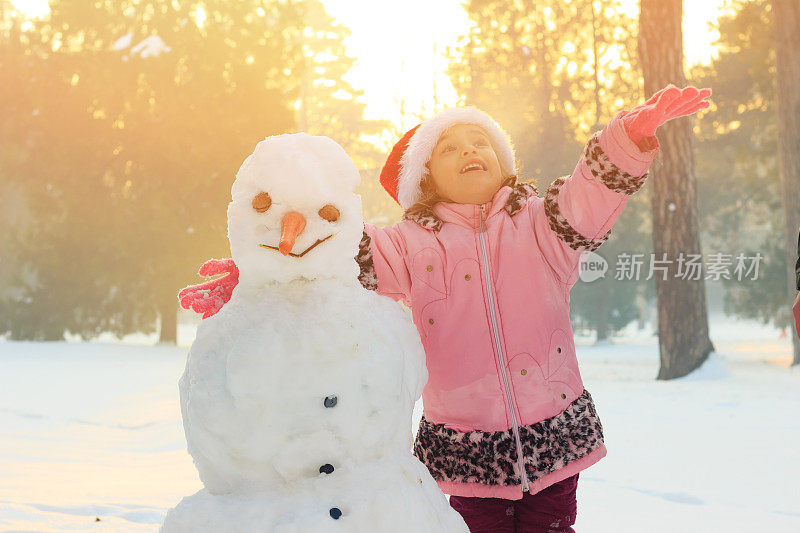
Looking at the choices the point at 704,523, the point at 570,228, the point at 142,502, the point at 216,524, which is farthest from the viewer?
the point at 142,502

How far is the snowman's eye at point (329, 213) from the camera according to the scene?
1.74 meters

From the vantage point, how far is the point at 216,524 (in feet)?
5.23

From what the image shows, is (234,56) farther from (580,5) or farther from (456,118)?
(456,118)

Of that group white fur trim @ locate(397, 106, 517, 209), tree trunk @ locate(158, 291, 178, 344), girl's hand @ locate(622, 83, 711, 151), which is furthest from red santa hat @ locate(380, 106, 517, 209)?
tree trunk @ locate(158, 291, 178, 344)

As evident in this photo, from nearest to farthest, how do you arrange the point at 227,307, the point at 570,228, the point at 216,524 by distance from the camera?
the point at 216,524 → the point at 227,307 → the point at 570,228

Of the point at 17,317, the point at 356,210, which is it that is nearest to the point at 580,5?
the point at 17,317

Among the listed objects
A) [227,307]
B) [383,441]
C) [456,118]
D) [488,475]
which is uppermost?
[456,118]

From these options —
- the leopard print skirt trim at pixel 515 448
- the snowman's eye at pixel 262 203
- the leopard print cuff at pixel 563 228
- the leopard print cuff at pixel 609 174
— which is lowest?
the leopard print skirt trim at pixel 515 448

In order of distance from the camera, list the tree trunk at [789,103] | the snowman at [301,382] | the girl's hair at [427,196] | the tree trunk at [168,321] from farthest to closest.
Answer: the tree trunk at [168,321] → the tree trunk at [789,103] → the girl's hair at [427,196] → the snowman at [301,382]

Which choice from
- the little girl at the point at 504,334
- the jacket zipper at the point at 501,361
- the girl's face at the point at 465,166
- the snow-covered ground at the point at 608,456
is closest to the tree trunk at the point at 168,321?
the snow-covered ground at the point at 608,456

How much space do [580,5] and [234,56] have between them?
9113mm

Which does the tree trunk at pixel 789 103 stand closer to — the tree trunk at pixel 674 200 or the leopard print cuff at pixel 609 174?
the tree trunk at pixel 674 200

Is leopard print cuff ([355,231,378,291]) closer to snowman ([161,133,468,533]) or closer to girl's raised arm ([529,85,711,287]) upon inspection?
snowman ([161,133,468,533])

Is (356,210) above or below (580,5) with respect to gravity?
below
